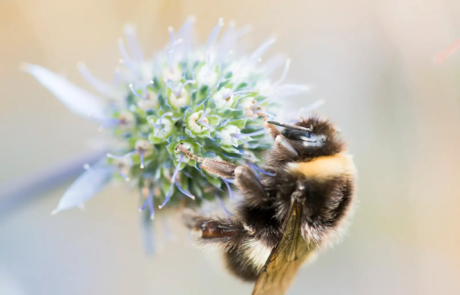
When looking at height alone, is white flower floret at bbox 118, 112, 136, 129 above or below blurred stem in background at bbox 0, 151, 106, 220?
above

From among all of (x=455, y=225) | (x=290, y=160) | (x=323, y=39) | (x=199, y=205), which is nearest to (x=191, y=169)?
(x=199, y=205)

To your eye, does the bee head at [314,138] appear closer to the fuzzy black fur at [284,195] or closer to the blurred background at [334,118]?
the fuzzy black fur at [284,195]

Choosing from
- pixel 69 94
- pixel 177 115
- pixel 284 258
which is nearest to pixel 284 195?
pixel 284 258

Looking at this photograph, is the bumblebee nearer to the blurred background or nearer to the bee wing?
the bee wing

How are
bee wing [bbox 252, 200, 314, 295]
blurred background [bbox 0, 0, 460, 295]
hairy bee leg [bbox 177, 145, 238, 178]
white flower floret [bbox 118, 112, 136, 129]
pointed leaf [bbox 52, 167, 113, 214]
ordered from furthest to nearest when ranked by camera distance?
1. blurred background [bbox 0, 0, 460, 295]
2. white flower floret [bbox 118, 112, 136, 129]
3. pointed leaf [bbox 52, 167, 113, 214]
4. hairy bee leg [bbox 177, 145, 238, 178]
5. bee wing [bbox 252, 200, 314, 295]

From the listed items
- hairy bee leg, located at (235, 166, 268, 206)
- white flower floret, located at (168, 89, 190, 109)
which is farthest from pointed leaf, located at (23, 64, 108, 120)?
hairy bee leg, located at (235, 166, 268, 206)

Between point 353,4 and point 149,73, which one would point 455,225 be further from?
point 149,73

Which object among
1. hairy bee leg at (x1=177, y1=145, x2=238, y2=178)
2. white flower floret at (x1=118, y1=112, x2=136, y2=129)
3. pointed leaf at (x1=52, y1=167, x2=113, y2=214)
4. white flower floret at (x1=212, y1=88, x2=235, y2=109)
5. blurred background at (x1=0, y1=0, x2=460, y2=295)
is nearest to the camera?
hairy bee leg at (x1=177, y1=145, x2=238, y2=178)
